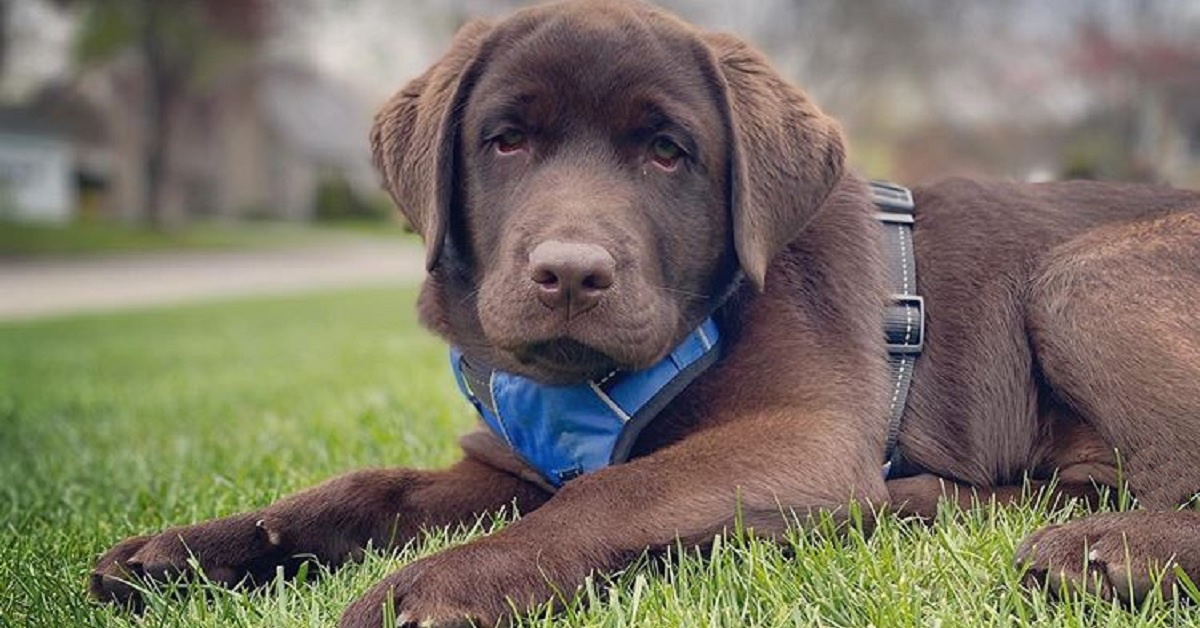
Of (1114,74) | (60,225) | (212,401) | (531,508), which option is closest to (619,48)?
(531,508)

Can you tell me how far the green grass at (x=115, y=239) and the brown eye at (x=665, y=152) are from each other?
2654 cm

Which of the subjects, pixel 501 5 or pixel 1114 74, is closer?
pixel 1114 74

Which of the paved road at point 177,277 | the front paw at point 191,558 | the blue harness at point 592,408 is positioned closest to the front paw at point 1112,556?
the blue harness at point 592,408

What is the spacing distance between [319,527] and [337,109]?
65.5 m

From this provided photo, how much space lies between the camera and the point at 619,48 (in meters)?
3.03

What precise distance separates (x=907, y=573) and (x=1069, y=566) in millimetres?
293

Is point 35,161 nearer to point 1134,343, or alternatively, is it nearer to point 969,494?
point 969,494

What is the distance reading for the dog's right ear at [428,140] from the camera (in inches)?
121

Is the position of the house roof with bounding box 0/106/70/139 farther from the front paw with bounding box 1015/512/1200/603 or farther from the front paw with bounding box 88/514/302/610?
the front paw with bounding box 1015/512/1200/603

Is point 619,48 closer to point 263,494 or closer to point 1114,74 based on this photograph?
point 263,494

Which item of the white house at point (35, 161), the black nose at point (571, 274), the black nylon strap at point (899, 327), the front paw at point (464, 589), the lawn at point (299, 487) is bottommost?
the white house at point (35, 161)

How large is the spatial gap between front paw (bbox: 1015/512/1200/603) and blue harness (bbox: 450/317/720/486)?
86 cm

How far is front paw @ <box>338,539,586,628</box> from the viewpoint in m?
2.17

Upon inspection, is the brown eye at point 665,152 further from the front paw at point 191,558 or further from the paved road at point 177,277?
the paved road at point 177,277
